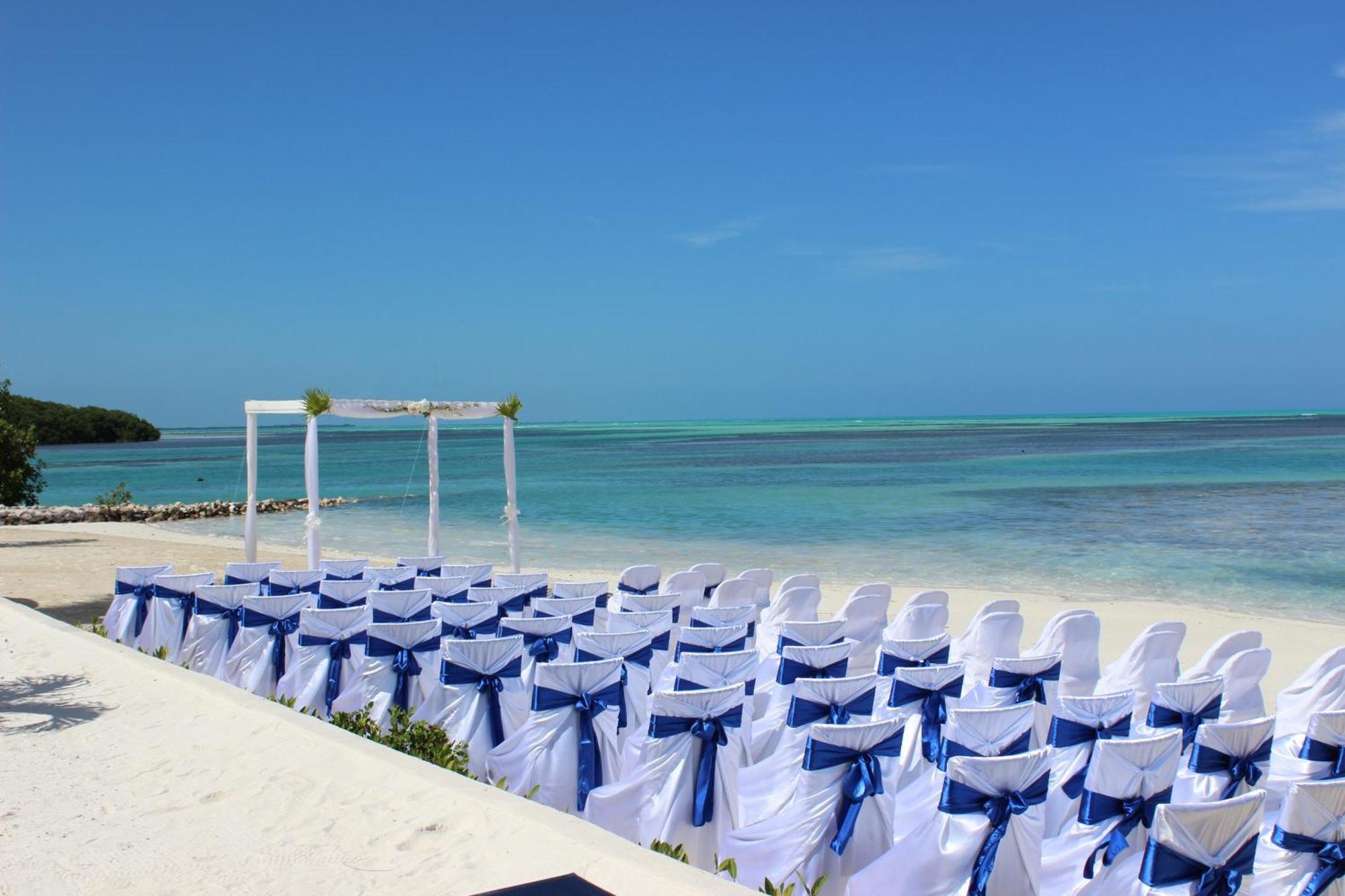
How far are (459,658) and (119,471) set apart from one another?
49486mm

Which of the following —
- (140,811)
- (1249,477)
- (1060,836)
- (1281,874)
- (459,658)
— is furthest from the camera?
(1249,477)

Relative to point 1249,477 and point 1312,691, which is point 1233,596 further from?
point 1249,477

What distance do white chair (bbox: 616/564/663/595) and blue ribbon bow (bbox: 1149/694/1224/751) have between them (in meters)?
4.29

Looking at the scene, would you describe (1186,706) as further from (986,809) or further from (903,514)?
(903,514)

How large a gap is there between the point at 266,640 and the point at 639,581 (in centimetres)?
291

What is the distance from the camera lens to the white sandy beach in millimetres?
3529

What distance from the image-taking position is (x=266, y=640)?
22.0 feet

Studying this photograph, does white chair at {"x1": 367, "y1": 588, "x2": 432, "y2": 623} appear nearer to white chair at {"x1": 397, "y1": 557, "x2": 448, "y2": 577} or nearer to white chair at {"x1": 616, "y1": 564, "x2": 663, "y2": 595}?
white chair at {"x1": 616, "y1": 564, "x2": 663, "y2": 595}

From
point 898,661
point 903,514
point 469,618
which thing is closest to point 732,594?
point 469,618

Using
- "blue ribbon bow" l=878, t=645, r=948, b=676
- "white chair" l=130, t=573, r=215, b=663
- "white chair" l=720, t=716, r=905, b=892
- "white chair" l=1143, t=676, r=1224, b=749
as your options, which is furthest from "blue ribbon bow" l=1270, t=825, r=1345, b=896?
"white chair" l=130, t=573, r=215, b=663

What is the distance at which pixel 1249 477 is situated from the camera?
1212 inches

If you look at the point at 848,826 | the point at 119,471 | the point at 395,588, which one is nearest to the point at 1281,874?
the point at 848,826

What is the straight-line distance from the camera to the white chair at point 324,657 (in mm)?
6199

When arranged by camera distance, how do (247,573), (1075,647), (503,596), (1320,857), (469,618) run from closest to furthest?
(1320,857) → (1075,647) → (469,618) → (503,596) → (247,573)
